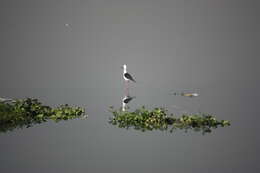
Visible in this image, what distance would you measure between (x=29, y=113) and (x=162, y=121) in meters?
3.48

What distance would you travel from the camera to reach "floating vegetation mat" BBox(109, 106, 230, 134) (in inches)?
374

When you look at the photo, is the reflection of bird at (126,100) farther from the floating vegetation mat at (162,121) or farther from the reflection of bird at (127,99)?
the floating vegetation mat at (162,121)

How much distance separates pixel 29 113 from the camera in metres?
10.5

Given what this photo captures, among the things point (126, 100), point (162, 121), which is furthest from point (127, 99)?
point (162, 121)

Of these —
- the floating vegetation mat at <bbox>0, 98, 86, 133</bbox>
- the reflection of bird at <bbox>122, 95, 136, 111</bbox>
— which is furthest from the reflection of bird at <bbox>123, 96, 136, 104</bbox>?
the floating vegetation mat at <bbox>0, 98, 86, 133</bbox>

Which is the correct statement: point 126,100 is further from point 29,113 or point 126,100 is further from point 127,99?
point 29,113

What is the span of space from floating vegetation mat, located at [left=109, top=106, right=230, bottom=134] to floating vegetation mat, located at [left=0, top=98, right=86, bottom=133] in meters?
1.39

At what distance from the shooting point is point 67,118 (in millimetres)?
10523

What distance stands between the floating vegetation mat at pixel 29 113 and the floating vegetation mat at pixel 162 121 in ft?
4.55

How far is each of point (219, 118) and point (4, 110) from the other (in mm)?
5416

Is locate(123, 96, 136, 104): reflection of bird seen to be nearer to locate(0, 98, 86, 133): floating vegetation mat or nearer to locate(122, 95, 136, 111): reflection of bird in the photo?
locate(122, 95, 136, 111): reflection of bird

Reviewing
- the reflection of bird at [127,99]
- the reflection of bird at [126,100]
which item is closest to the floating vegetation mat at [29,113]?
the reflection of bird at [126,100]

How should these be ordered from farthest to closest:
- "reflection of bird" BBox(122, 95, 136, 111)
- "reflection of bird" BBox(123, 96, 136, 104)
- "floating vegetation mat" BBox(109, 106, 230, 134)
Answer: "reflection of bird" BBox(123, 96, 136, 104), "reflection of bird" BBox(122, 95, 136, 111), "floating vegetation mat" BBox(109, 106, 230, 134)

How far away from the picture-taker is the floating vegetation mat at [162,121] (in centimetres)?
949
